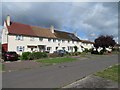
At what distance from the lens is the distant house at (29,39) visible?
141 feet

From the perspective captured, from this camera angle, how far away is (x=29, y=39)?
154 feet

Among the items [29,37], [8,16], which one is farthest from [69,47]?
[8,16]

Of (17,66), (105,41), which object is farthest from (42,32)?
(17,66)

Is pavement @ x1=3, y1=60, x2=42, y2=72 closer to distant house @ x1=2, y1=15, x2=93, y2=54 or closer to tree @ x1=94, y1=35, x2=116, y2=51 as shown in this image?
distant house @ x1=2, y1=15, x2=93, y2=54

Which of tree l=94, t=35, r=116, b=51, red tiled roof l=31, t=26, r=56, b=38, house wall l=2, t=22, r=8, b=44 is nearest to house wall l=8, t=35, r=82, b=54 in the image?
house wall l=2, t=22, r=8, b=44

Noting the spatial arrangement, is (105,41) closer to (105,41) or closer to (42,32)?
(105,41)

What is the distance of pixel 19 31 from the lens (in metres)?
45.4

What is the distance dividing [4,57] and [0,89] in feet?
73.0

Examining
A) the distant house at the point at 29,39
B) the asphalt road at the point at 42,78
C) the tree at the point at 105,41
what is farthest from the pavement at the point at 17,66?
the tree at the point at 105,41

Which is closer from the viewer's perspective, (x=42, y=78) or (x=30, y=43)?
(x=42, y=78)

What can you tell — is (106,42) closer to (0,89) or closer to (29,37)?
(29,37)

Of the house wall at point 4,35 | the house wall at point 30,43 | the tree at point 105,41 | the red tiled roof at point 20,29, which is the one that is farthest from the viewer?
the tree at point 105,41

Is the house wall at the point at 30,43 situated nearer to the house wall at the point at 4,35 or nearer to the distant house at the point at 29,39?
the distant house at the point at 29,39

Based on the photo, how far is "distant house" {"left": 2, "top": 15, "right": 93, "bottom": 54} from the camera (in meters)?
42.9
